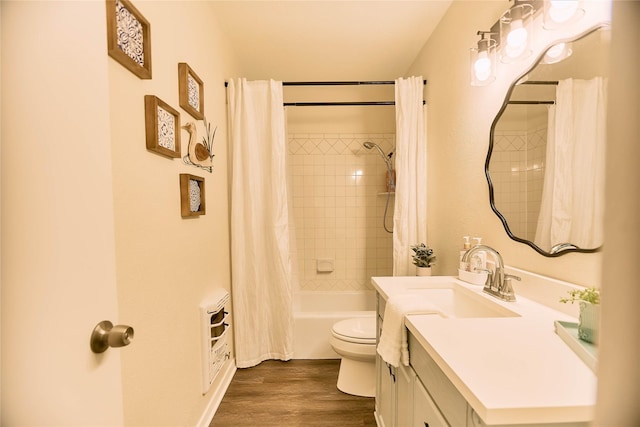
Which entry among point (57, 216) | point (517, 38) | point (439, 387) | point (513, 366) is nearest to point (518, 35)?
point (517, 38)

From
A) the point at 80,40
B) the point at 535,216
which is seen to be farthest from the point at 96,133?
the point at 535,216

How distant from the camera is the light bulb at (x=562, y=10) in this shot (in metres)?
1.00

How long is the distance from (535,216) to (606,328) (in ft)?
4.03

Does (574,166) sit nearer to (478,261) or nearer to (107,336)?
(478,261)

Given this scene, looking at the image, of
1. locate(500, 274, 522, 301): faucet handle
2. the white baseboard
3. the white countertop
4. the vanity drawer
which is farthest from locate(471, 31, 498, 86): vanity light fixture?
the white baseboard

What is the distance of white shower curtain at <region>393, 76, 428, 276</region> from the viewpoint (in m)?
2.24

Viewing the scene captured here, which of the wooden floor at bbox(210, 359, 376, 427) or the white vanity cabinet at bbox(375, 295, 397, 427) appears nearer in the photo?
the white vanity cabinet at bbox(375, 295, 397, 427)

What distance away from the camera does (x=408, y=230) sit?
225cm

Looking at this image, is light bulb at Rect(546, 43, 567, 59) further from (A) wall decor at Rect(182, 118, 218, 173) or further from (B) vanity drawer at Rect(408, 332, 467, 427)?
(A) wall decor at Rect(182, 118, 218, 173)

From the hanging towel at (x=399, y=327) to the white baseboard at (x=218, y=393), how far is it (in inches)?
46.2

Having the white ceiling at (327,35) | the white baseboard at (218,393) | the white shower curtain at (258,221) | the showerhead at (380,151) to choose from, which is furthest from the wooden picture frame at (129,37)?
the showerhead at (380,151)

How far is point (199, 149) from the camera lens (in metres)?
1.59

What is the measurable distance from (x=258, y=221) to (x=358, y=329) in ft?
Result: 3.48

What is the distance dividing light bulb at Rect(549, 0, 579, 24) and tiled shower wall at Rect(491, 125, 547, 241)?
1.19 feet
